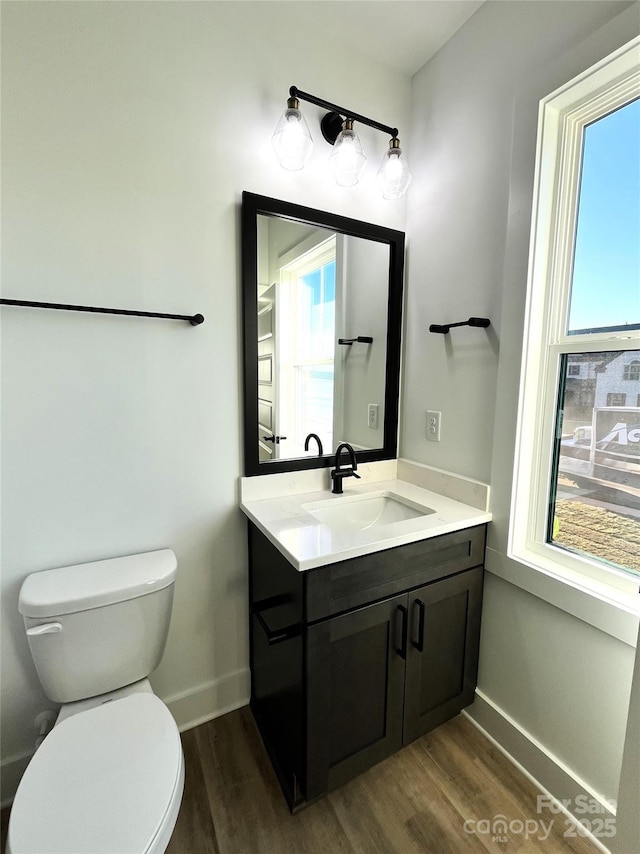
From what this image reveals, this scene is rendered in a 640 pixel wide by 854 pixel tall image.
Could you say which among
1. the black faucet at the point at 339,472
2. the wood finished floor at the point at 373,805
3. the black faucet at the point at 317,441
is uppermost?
the black faucet at the point at 317,441

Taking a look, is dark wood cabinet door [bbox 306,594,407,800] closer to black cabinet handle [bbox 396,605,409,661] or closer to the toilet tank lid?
black cabinet handle [bbox 396,605,409,661]

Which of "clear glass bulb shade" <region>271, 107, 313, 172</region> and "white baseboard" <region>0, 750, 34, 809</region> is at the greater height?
"clear glass bulb shade" <region>271, 107, 313, 172</region>

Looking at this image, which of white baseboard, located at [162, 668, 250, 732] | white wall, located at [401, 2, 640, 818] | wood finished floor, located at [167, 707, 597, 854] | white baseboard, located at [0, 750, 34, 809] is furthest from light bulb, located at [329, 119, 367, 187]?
white baseboard, located at [0, 750, 34, 809]

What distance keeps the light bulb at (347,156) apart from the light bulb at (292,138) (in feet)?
0.45

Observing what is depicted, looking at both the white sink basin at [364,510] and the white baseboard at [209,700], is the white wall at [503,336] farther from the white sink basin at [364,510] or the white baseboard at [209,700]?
the white baseboard at [209,700]

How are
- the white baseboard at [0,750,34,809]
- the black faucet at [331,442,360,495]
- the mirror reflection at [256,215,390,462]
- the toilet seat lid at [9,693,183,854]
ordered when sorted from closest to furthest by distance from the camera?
the toilet seat lid at [9,693,183,854] < the white baseboard at [0,750,34,809] < the mirror reflection at [256,215,390,462] < the black faucet at [331,442,360,495]

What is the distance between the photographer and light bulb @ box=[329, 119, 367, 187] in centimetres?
137

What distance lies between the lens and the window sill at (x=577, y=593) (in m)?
1.05

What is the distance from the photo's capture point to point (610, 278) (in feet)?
3.63

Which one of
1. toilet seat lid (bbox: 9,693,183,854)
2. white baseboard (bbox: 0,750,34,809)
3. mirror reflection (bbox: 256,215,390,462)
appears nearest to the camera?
toilet seat lid (bbox: 9,693,183,854)

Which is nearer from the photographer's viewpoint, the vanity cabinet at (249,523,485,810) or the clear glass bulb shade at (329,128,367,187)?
the vanity cabinet at (249,523,485,810)

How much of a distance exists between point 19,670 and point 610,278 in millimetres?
2149

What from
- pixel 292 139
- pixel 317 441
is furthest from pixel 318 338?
pixel 292 139

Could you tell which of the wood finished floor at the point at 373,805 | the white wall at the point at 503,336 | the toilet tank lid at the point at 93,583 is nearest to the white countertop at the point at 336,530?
the white wall at the point at 503,336
